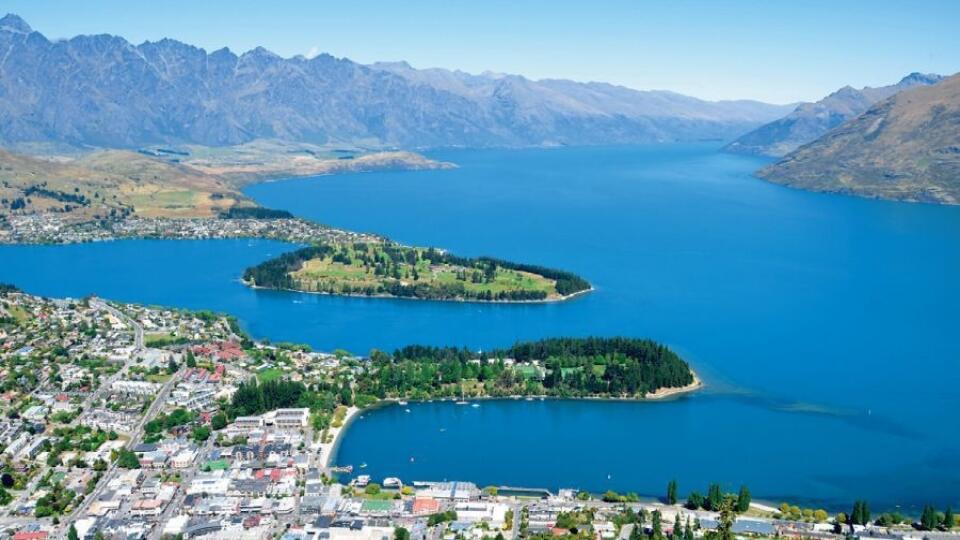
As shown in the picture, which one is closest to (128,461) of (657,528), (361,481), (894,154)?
(361,481)

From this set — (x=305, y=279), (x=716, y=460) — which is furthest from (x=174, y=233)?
(x=716, y=460)

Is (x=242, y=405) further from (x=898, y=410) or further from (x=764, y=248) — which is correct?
(x=764, y=248)

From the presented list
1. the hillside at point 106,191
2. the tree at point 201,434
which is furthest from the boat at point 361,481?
the hillside at point 106,191

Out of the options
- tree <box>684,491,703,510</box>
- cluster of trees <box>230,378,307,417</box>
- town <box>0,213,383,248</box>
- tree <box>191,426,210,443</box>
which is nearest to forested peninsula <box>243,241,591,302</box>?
town <box>0,213,383,248</box>

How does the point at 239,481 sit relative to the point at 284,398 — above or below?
below

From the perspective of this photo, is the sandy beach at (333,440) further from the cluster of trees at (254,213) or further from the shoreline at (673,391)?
the cluster of trees at (254,213)

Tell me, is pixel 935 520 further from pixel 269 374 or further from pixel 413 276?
pixel 413 276

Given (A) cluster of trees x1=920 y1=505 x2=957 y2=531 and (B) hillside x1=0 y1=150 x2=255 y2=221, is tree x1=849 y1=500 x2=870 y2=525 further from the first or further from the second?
(B) hillside x1=0 y1=150 x2=255 y2=221
